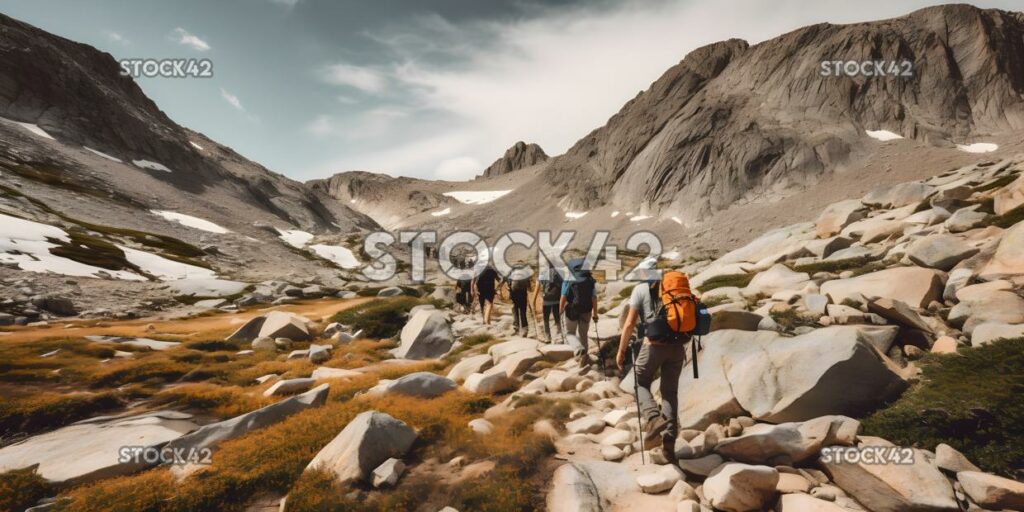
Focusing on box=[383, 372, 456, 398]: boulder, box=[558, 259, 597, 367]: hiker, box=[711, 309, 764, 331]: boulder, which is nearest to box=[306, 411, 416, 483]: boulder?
box=[383, 372, 456, 398]: boulder

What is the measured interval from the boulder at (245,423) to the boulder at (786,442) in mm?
8516

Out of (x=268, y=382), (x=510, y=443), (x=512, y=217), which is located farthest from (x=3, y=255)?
(x=512, y=217)

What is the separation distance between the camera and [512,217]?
127750mm

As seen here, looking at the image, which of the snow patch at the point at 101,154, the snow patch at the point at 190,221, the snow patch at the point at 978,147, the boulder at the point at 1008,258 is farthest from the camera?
the snow patch at the point at 101,154

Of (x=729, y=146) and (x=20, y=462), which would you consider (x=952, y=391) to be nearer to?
(x=20, y=462)

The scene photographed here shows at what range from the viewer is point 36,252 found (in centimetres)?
3344

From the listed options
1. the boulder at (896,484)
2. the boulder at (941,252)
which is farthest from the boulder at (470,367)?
the boulder at (941,252)

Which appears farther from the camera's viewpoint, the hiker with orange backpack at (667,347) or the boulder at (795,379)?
the boulder at (795,379)

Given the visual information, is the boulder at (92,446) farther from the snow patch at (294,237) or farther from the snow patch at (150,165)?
the snow patch at (150,165)

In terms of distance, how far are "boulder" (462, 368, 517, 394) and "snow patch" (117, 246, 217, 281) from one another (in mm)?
42890

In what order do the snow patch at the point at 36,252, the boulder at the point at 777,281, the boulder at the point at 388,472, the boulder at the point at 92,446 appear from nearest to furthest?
1. the boulder at the point at 388,472
2. the boulder at the point at 92,446
3. the boulder at the point at 777,281
4. the snow patch at the point at 36,252

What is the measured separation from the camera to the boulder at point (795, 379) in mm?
Answer: 6391

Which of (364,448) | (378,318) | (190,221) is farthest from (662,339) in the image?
(190,221)

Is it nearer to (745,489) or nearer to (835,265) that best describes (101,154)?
(745,489)
